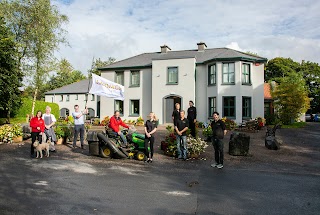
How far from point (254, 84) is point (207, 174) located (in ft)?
58.7

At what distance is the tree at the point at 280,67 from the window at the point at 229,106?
114ft

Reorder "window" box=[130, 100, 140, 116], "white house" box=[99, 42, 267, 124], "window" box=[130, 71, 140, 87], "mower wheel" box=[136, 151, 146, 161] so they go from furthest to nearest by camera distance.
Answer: "window" box=[130, 71, 140, 87] → "window" box=[130, 100, 140, 116] → "white house" box=[99, 42, 267, 124] → "mower wheel" box=[136, 151, 146, 161]

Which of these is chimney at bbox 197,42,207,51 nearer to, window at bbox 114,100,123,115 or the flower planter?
window at bbox 114,100,123,115

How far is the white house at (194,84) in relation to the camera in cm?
2256

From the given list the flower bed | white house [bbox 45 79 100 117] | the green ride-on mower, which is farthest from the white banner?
white house [bbox 45 79 100 117]

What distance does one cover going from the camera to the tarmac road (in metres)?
4.64

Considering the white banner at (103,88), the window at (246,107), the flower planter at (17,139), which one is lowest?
the flower planter at (17,139)

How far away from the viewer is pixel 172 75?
81.0 feet

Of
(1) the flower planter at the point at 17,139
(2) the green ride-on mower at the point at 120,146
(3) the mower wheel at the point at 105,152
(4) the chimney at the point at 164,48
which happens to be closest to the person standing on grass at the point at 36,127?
(2) the green ride-on mower at the point at 120,146

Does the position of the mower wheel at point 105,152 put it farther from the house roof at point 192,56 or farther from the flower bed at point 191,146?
the house roof at point 192,56

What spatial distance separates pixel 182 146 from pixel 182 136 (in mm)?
398

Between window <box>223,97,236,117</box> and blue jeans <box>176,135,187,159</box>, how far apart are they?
45.3 feet

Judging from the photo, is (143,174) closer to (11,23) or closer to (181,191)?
(181,191)

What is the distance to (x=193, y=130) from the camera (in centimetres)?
1182
